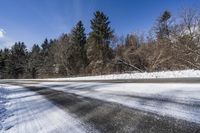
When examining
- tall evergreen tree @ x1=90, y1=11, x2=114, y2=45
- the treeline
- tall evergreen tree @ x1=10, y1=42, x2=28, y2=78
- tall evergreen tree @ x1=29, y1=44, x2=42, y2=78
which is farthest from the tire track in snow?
tall evergreen tree @ x1=10, y1=42, x2=28, y2=78

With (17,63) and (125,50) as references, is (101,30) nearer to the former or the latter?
(125,50)

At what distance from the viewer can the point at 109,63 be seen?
45312 millimetres

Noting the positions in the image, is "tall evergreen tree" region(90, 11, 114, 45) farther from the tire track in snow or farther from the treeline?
the tire track in snow

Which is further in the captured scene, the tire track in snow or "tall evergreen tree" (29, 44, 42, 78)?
"tall evergreen tree" (29, 44, 42, 78)

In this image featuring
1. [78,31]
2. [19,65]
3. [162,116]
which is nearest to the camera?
[162,116]

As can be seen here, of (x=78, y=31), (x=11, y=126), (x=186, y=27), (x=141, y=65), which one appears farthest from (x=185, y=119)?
(x=78, y=31)

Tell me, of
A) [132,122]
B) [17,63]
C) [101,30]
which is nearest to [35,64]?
[17,63]

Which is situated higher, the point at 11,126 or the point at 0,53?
the point at 0,53

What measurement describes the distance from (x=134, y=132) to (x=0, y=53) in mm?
110770

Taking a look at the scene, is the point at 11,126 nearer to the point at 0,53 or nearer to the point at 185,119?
the point at 185,119

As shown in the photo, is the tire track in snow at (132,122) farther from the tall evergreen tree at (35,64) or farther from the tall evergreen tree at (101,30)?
the tall evergreen tree at (35,64)

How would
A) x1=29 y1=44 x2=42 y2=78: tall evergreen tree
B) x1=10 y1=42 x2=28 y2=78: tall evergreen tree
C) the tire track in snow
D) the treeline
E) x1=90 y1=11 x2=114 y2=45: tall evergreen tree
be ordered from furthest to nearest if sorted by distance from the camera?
x1=10 y1=42 x2=28 y2=78: tall evergreen tree < x1=29 y1=44 x2=42 y2=78: tall evergreen tree < x1=90 y1=11 x2=114 y2=45: tall evergreen tree < the treeline < the tire track in snow

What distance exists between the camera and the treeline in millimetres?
33438

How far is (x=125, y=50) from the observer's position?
43812 mm
